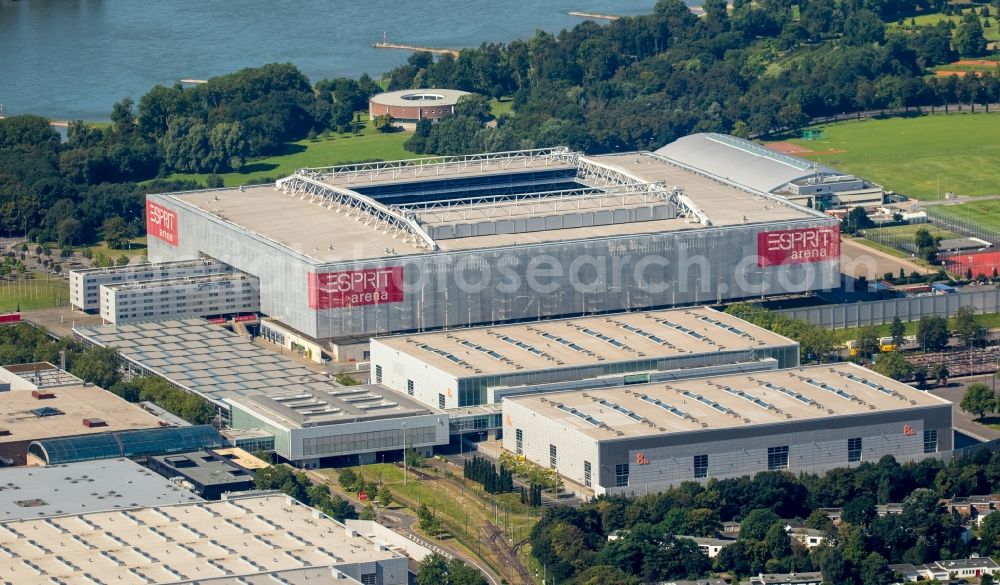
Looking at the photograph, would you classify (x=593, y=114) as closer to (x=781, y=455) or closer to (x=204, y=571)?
(x=781, y=455)

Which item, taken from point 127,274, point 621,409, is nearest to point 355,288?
point 127,274

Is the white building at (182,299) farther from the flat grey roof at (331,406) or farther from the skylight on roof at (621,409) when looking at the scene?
the skylight on roof at (621,409)

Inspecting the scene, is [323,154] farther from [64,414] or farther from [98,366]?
[64,414]

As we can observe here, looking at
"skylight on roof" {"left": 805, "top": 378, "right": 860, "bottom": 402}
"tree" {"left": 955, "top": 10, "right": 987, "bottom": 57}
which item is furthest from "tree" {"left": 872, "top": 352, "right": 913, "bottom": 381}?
"tree" {"left": 955, "top": 10, "right": 987, "bottom": 57}

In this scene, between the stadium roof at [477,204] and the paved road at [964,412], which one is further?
the stadium roof at [477,204]

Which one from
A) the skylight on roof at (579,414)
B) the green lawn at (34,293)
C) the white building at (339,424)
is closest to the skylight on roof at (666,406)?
the skylight on roof at (579,414)
